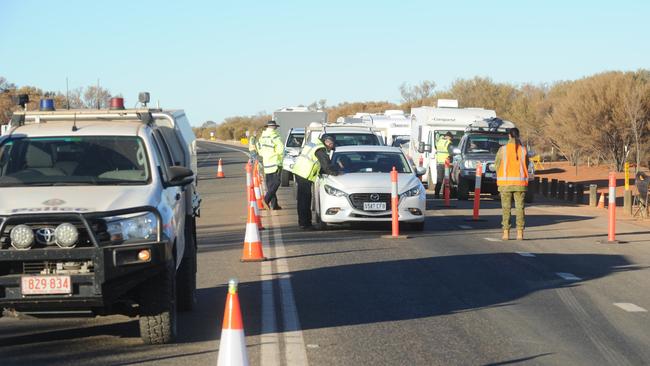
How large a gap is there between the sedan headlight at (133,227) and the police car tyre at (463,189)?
2066cm

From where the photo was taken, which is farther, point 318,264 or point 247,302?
point 318,264

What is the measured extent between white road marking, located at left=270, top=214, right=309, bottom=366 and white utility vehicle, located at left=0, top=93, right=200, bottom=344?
0.97 m

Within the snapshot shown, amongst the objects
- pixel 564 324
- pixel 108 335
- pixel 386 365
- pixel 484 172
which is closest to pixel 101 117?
pixel 108 335

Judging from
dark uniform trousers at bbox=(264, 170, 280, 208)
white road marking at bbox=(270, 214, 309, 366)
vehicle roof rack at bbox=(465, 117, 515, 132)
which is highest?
vehicle roof rack at bbox=(465, 117, 515, 132)

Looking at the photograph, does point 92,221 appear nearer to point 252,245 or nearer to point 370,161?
point 252,245

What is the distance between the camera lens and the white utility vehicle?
306 inches

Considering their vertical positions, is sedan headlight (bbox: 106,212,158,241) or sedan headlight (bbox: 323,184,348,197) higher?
sedan headlight (bbox: 106,212,158,241)

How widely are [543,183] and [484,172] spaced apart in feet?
18.2

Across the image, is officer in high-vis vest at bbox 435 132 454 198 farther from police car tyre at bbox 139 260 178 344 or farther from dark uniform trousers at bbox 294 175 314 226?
police car tyre at bbox 139 260 178 344

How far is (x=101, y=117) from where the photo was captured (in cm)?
1011

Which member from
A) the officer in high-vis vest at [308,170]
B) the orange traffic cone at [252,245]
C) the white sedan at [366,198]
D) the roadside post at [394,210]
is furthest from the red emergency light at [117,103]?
the officer in high-vis vest at [308,170]

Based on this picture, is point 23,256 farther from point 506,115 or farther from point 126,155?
point 506,115

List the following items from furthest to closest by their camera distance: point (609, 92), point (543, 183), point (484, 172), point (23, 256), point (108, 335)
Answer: point (609, 92)
point (543, 183)
point (484, 172)
point (108, 335)
point (23, 256)

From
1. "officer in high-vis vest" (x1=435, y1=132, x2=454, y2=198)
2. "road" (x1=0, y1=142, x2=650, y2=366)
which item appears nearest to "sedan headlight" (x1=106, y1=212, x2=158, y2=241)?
"road" (x1=0, y1=142, x2=650, y2=366)
